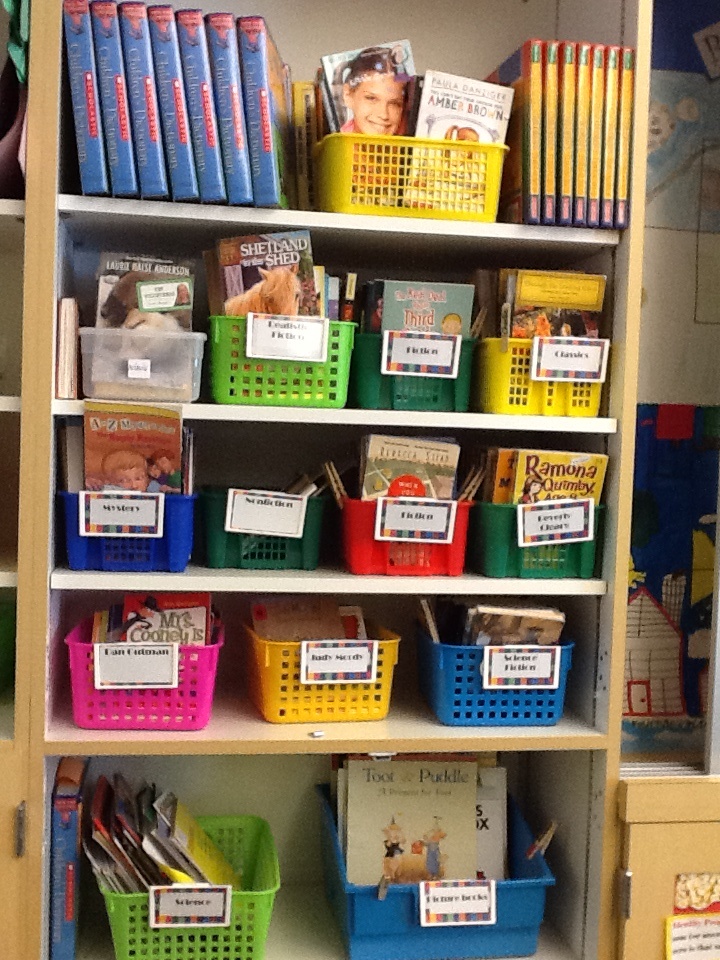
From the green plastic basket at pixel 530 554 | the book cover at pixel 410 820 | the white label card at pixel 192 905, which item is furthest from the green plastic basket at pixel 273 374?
the white label card at pixel 192 905

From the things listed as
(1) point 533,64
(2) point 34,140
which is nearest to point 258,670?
(2) point 34,140

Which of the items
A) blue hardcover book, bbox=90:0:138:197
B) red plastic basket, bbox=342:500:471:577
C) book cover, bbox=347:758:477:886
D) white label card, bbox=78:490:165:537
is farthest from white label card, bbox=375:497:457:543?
blue hardcover book, bbox=90:0:138:197

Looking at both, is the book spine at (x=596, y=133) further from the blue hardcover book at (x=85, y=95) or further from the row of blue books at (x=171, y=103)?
the blue hardcover book at (x=85, y=95)

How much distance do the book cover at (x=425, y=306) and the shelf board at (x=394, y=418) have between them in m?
0.18

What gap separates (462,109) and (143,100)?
0.60 m

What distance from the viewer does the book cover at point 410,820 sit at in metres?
2.07

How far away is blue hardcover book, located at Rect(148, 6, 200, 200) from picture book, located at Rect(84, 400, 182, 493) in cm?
41

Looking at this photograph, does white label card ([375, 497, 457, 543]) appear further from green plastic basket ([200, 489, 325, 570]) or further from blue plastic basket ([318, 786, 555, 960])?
blue plastic basket ([318, 786, 555, 960])

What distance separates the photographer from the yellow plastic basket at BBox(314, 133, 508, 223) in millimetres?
1873

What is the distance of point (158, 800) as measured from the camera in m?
2.03

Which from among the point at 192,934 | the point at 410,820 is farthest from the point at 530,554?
the point at 192,934

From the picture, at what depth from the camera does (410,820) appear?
210 centimetres

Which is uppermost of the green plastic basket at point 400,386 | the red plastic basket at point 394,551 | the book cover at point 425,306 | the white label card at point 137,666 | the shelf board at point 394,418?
the book cover at point 425,306

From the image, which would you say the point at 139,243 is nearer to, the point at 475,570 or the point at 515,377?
the point at 515,377
